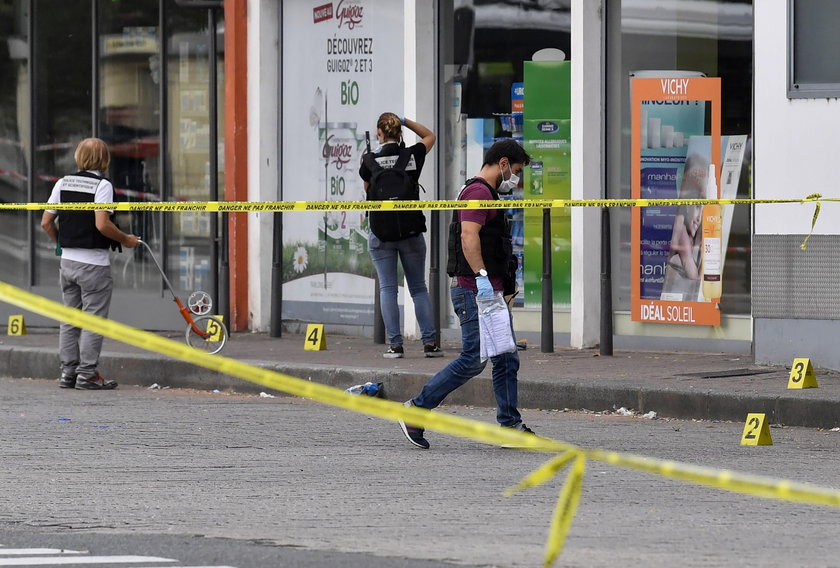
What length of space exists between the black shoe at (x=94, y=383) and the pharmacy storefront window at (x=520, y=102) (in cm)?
380

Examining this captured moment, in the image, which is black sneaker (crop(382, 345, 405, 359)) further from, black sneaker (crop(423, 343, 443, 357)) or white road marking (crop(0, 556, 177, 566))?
white road marking (crop(0, 556, 177, 566))

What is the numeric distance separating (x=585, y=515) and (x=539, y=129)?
7764 mm

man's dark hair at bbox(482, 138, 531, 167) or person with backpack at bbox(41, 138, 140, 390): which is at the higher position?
man's dark hair at bbox(482, 138, 531, 167)

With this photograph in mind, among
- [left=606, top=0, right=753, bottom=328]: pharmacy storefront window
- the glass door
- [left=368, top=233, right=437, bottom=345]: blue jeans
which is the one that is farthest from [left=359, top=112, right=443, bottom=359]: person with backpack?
the glass door

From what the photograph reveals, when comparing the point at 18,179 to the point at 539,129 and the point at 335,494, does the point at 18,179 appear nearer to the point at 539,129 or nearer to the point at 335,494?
the point at 539,129

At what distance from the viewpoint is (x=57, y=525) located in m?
7.09

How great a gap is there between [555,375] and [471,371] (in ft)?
8.58

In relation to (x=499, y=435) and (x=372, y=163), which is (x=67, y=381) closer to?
(x=372, y=163)

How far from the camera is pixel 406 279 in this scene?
43.8 feet

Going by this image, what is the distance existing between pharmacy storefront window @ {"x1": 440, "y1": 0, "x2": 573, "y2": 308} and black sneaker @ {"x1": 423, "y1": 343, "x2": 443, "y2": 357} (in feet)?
5.13

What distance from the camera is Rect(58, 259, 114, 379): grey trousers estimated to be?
12570mm

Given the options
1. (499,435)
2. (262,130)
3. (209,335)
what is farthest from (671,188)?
(499,435)

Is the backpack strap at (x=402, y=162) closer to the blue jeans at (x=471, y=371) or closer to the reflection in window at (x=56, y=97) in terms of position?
the blue jeans at (x=471, y=371)

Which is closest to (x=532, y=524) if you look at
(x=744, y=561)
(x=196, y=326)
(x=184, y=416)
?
(x=744, y=561)
